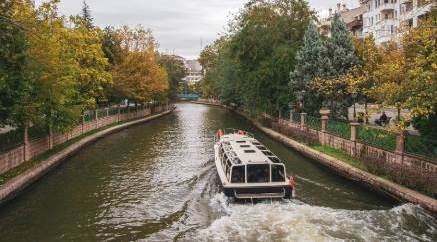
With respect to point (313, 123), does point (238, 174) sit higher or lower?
lower

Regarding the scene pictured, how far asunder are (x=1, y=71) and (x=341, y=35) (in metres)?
28.2

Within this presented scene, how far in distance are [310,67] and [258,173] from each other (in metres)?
22.8

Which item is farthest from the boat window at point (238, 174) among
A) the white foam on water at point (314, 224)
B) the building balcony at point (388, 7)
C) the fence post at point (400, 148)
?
the building balcony at point (388, 7)

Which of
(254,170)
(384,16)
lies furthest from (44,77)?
(384,16)

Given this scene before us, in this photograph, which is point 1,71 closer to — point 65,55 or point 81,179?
point 81,179

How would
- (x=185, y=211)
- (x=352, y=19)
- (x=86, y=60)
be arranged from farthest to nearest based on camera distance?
(x=352, y=19) < (x=86, y=60) < (x=185, y=211)

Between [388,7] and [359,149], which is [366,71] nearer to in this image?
[359,149]

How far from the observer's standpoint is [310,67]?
4000cm

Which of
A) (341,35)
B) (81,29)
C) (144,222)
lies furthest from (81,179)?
(341,35)

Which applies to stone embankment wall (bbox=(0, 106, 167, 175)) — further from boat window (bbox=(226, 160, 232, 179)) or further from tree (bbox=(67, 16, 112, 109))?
boat window (bbox=(226, 160, 232, 179))

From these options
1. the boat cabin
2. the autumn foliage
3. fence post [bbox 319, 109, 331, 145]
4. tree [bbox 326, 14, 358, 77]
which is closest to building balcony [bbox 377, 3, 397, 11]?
tree [bbox 326, 14, 358, 77]

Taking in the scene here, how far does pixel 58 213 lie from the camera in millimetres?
18094

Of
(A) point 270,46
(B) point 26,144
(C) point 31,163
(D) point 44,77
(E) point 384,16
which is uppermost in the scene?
(E) point 384,16

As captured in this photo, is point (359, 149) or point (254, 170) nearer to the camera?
point (254, 170)
